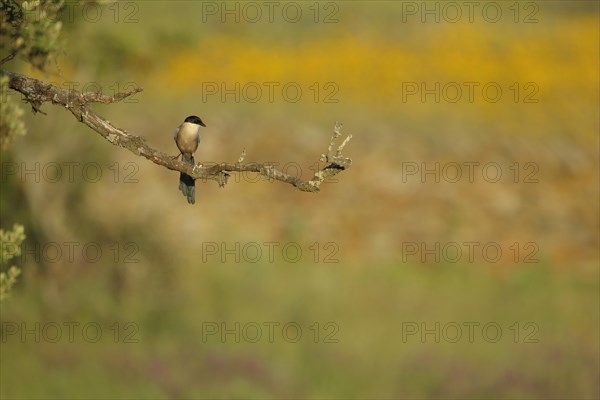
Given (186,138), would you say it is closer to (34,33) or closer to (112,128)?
(112,128)

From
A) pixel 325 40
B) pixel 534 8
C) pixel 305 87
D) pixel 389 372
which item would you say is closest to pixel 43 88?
pixel 389 372

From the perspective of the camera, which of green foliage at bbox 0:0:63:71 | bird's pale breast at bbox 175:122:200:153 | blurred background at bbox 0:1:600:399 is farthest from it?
blurred background at bbox 0:1:600:399

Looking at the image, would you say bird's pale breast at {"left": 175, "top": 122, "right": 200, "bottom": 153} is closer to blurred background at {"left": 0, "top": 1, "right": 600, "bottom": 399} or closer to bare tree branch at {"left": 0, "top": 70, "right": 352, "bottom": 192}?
bare tree branch at {"left": 0, "top": 70, "right": 352, "bottom": 192}

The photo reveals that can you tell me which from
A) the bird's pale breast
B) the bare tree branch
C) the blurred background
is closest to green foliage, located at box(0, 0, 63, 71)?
the bare tree branch

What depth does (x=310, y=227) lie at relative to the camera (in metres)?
19.8

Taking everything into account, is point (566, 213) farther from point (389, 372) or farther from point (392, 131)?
point (389, 372)

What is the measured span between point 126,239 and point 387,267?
5.55 m

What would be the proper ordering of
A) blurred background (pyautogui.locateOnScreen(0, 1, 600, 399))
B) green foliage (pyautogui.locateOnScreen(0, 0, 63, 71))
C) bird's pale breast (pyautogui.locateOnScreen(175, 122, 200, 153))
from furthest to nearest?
blurred background (pyautogui.locateOnScreen(0, 1, 600, 399)), bird's pale breast (pyautogui.locateOnScreen(175, 122, 200, 153)), green foliage (pyautogui.locateOnScreen(0, 0, 63, 71))

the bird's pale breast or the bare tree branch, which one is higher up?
the bird's pale breast

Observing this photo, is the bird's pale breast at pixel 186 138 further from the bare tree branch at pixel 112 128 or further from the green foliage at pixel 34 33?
the green foliage at pixel 34 33

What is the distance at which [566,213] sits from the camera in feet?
66.1

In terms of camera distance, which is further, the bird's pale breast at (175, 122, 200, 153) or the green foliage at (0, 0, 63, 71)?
the bird's pale breast at (175, 122, 200, 153)

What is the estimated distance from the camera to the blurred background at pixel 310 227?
13352mm

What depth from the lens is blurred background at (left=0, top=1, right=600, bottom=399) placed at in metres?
13.4
